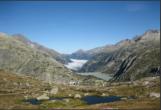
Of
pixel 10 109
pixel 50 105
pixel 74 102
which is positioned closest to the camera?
pixel 10 109

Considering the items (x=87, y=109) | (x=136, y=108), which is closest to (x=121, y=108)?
(x=136, y=108)

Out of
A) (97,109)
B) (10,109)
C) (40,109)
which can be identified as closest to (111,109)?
(97,109)

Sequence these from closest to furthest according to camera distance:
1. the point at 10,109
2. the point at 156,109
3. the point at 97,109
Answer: the point at 156,109 < the point at 97,109 < the point at 10,109

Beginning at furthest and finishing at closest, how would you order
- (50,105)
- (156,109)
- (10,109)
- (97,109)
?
(50,105), (10,109), (97,109), (156,109)

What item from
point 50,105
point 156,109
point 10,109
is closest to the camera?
point 156,109

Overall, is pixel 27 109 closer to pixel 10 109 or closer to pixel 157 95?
pixel 10 109

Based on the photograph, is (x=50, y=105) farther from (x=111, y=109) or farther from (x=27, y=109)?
(x=111, y=109)

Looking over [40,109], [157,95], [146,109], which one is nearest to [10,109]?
[40,109]

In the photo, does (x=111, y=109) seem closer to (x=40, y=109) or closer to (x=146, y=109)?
(x=146, y=109)

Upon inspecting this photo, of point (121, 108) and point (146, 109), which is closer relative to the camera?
point (146, 109)
